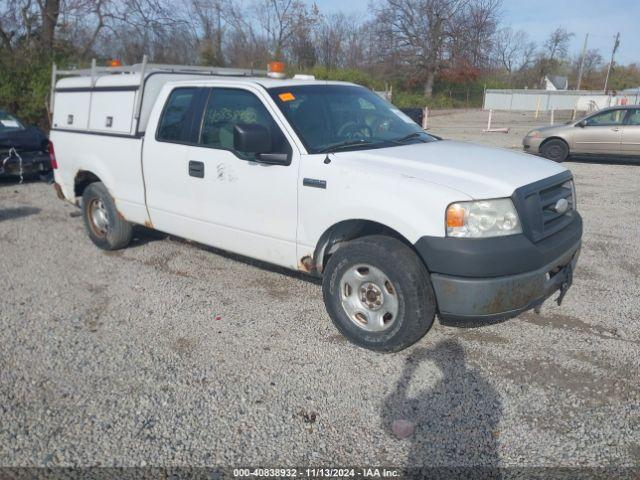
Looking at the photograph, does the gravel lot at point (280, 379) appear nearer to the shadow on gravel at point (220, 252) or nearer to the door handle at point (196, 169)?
the shadow on gravel at point (220, 252)

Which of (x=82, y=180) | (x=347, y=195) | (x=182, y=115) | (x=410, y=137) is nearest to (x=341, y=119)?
(x=410, y=137)

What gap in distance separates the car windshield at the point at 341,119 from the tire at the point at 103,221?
2616mm

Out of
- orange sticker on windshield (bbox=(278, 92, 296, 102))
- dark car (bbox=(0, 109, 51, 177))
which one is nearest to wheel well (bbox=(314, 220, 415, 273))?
orange sticker on windshield (bbox=(278, 92, 296, 102))

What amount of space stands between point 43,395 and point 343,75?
36.7 metres

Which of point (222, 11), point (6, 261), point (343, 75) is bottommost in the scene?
point (6, 261)

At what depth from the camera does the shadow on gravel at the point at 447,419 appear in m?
2.82

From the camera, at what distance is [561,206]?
394 centimetres

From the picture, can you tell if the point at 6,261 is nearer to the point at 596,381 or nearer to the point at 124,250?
the point at 124,250

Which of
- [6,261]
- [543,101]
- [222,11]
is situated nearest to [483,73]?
[543,101]

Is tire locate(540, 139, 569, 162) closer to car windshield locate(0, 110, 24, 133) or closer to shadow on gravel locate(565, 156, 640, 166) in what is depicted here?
shadow on gravel locate(565, 156, 640, 166)

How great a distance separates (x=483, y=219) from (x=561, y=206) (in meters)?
0.90

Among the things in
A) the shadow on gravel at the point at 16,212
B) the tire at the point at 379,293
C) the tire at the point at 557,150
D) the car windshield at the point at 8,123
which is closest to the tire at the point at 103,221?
the shadow on gravel at the point at 16,212

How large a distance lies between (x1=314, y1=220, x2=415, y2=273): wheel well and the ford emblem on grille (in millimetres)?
1182

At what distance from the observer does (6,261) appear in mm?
6031
